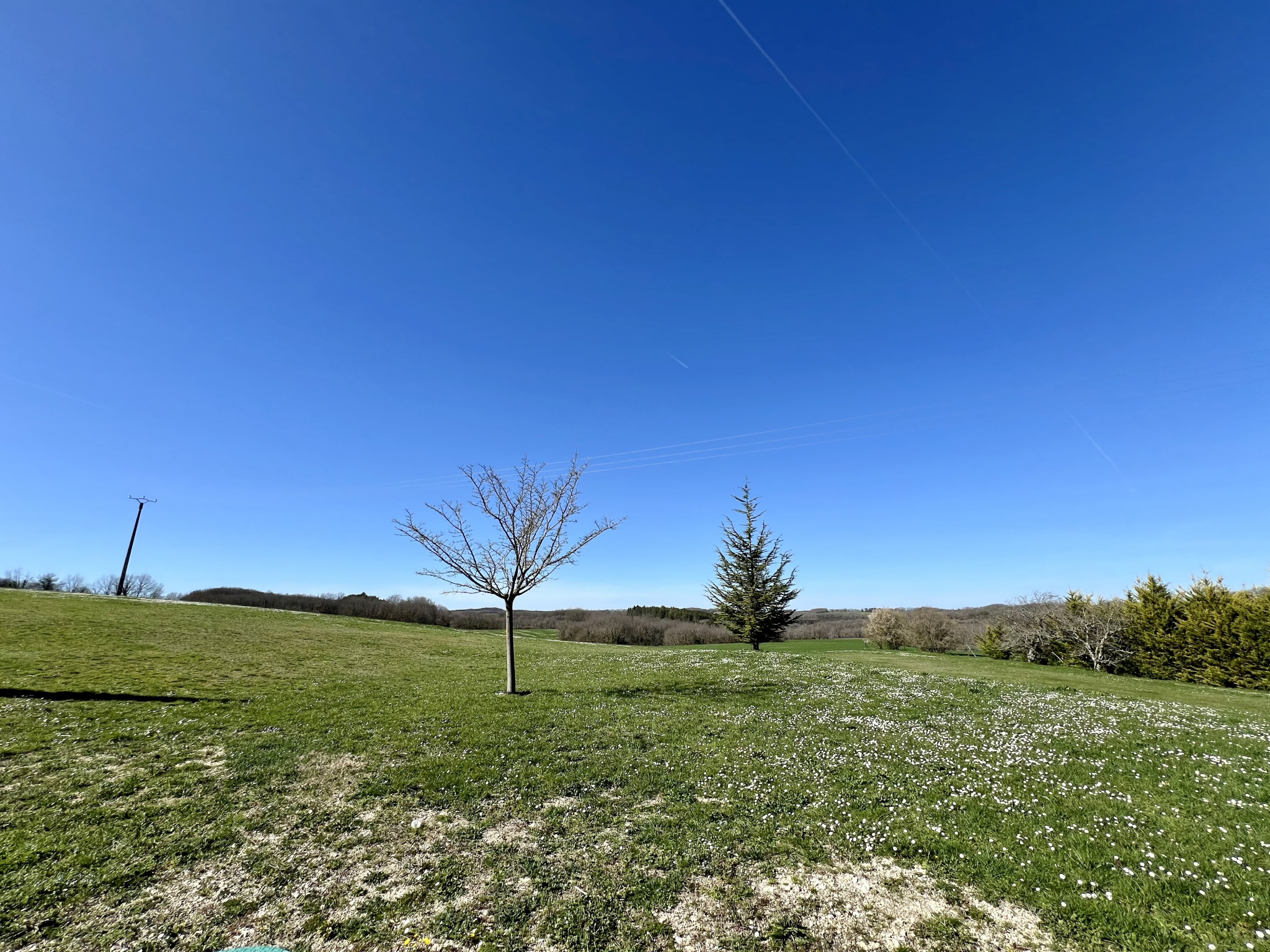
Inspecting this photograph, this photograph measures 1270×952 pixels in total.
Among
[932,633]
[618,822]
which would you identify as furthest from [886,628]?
[618,822]

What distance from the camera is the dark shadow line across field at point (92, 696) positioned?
1410 cm

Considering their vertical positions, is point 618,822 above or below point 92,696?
below

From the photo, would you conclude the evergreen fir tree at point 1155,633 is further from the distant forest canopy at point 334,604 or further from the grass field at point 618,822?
the distant forest canopy at point 334,604

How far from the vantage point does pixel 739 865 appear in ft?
21.0

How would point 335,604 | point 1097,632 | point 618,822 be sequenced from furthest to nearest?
point 335,604 < point 1097,632 < point 618,822

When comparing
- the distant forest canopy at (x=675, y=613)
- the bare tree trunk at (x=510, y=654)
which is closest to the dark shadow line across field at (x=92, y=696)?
the bare tree trunk at (x=510, y=654)

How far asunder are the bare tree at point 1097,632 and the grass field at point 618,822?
23033 mm

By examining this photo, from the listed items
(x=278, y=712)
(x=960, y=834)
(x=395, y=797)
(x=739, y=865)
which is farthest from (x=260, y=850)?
(x=960, y=834)

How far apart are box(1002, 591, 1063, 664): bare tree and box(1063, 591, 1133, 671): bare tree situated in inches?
29.0

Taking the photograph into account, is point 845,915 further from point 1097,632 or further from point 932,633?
point 932,633

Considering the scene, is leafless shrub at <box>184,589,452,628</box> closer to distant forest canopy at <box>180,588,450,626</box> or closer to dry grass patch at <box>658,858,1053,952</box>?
distant forest canopy at <box>180,588,450,626</box>

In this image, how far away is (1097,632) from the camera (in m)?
35.5

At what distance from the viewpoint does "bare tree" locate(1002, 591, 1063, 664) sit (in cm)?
3844

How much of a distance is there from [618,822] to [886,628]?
57.0 metres
